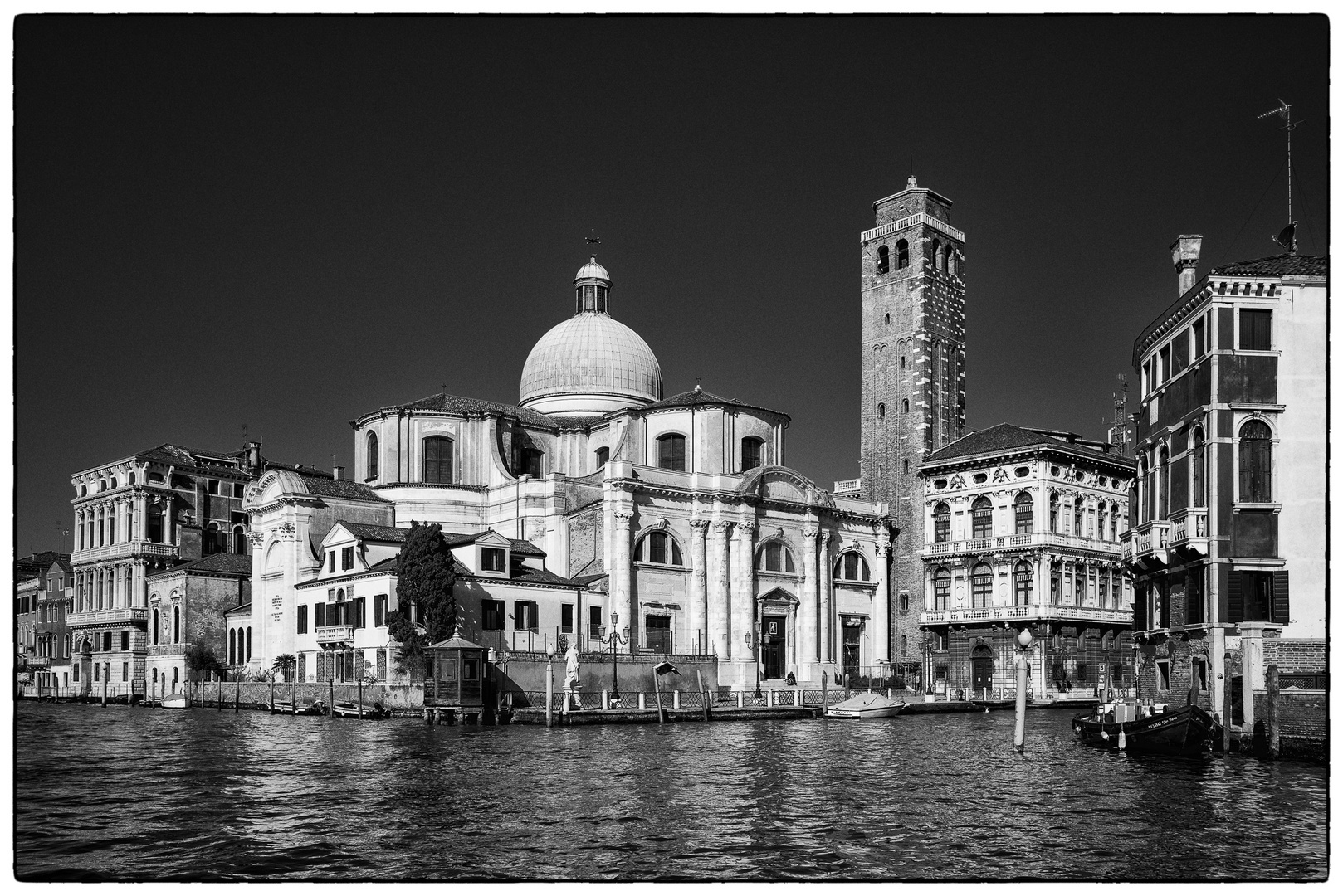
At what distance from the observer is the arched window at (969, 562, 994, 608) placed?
1558 inches

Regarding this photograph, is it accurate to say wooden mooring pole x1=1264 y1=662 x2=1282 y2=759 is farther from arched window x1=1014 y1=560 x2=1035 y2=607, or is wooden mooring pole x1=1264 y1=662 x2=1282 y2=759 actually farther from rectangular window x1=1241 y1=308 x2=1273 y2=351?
arched window x1=1014 y1=560 x2=1035 y2=607

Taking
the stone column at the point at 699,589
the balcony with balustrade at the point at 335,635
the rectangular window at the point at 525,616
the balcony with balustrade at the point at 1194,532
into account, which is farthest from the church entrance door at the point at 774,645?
the balcony with balustrade at the point at 1194,532

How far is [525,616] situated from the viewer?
33.3m

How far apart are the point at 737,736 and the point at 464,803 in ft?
34.6

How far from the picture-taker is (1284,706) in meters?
17.2

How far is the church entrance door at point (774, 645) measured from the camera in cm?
3881

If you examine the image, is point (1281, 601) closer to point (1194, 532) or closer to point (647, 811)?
point (1194, 532)

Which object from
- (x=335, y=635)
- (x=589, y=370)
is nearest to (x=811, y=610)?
(x=589, y=370)

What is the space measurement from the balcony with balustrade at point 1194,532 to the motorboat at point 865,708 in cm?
1240

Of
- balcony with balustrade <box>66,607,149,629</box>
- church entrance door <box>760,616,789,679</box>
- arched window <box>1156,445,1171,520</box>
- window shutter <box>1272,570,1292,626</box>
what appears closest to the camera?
window shutter <box>1272,570,1292,626</box>

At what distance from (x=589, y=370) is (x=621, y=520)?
876cm

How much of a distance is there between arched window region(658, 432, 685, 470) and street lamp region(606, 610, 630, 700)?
577 cm

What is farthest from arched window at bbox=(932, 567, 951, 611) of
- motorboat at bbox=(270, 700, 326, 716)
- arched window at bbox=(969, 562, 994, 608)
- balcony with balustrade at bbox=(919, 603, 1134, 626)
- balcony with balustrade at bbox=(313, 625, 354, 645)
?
motorboat at bbox=(270, 700, 326, 716)

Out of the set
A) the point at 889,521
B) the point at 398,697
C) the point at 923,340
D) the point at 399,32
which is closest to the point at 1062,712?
the point at 889,521
